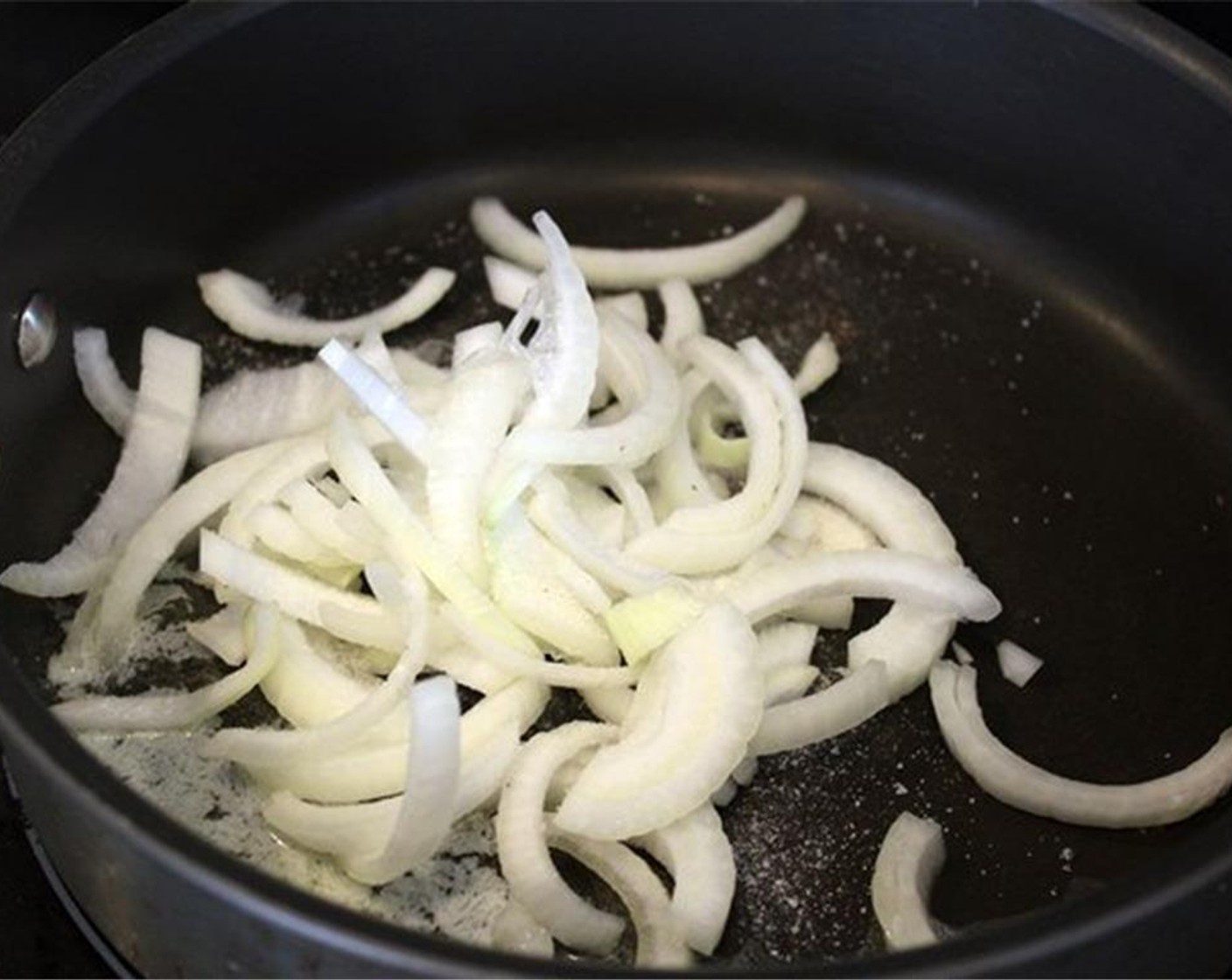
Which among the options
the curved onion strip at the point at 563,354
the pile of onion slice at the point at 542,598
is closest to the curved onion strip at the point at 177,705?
the pile of onion slice at the point at 542,598

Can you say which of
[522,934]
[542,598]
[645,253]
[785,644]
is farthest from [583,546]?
[645,253]

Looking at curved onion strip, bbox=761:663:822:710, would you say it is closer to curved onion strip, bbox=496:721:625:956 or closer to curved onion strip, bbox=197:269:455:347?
curved onion strip, bbox=496:721:625:956

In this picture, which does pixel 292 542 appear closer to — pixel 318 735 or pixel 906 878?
pixel 318 735

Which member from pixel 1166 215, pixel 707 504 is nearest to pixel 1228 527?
pixel 1166 215

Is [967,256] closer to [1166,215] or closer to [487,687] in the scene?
[1166,215]

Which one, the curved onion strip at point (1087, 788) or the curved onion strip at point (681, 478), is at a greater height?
the curved onion strip at point (681, 478)

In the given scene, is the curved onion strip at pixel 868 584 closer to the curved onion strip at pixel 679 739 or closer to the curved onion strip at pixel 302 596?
the curved onion strip at pixel 679 739
